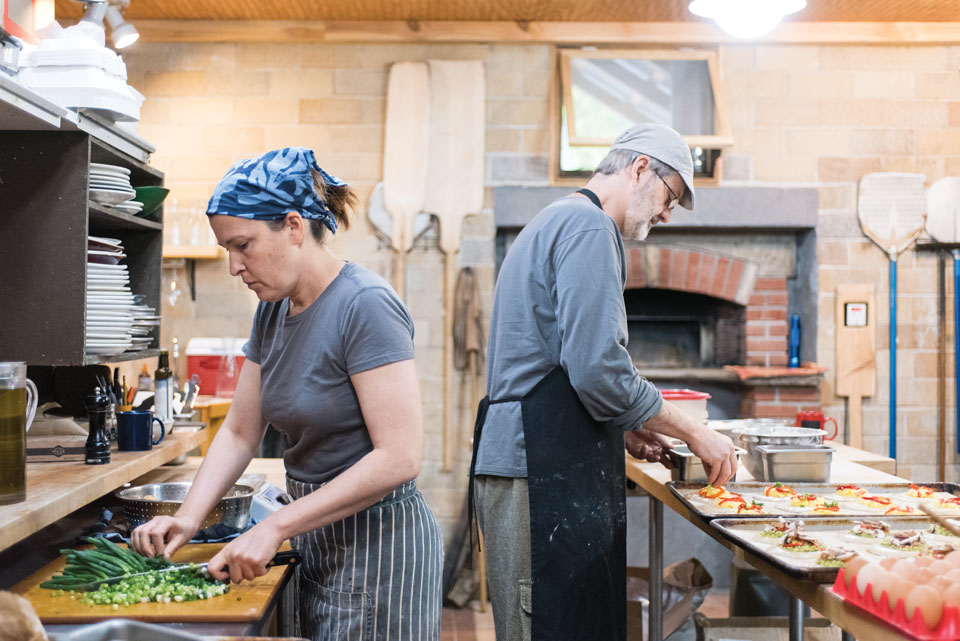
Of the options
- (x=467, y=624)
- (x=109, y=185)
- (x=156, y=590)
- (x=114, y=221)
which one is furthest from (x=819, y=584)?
(x=467, y=624)

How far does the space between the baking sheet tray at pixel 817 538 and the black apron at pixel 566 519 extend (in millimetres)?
284

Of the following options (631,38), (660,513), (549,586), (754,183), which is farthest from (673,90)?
(549,586)

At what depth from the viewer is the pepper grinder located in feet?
7.43

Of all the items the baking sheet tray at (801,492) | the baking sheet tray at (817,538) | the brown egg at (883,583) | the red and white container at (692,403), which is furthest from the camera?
the red and white container at (692,403)

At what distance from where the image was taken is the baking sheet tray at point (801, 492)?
82.0 inches

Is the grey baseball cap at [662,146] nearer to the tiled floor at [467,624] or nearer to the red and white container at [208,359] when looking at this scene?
the tiled floor at [467,624]

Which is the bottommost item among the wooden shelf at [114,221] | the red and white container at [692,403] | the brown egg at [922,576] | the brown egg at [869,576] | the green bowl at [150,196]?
the brown egg at [869,576]

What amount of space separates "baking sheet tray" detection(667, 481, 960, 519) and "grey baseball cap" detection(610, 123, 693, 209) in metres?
0.80

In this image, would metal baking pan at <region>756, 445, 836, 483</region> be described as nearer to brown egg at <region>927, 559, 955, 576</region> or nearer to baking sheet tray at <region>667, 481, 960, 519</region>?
baking sheet tray at <region>667, 481, 960, 519</region>

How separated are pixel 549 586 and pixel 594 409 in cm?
42

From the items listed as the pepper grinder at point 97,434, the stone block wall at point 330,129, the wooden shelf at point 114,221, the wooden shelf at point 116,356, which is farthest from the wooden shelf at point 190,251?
the pepper grinder at point 97,434

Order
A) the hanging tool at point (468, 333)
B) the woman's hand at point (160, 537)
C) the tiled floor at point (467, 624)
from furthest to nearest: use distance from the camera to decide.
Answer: the hanging tool at point (468, 333)
the tiled floor at point (467, 624)
the woman's hand at point (160, 537)

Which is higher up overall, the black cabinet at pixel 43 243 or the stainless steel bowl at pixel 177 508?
the black cabinet at pixel 43 243

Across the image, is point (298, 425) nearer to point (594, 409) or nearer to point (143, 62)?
point (594, 409)
